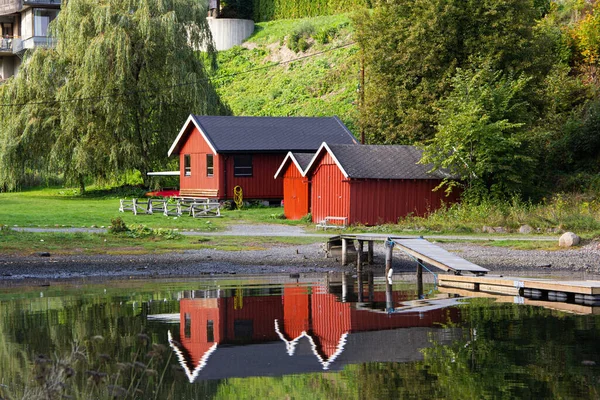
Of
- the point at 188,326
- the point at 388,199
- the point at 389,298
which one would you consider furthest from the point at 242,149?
the point at 188,326

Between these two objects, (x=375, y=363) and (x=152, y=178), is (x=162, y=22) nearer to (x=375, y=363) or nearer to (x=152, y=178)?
(x=152, y=178)

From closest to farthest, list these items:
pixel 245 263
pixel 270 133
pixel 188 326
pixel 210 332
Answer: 1. pixel 210 332
2. pixel 188 326
3. pixel 245 263
4. pixel 270 133

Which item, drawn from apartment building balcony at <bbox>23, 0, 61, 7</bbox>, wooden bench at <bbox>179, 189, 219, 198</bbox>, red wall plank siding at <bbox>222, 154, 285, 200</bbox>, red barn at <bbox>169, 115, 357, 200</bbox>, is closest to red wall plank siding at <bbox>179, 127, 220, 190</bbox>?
red barn at <bbox>169, 115, 357, 200</bbox>

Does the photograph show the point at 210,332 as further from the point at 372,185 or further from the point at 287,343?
the point at 372,185

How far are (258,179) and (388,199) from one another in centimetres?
1235

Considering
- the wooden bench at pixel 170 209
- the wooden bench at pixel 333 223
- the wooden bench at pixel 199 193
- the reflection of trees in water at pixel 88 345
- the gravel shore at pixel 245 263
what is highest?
the wooden bench at pixel 199 193

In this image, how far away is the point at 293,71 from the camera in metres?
77.4

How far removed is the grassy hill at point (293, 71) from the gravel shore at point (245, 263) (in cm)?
3324

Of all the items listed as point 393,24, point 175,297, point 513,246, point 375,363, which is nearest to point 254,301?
point 175,297

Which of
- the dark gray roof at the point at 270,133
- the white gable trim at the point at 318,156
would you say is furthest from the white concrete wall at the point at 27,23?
the white gable trim at the point at 318,156

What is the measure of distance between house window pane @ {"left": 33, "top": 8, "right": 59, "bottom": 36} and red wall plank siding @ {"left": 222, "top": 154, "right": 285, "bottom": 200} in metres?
29.3

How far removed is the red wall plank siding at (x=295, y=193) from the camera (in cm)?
3997

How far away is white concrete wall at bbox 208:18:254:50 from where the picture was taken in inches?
3344

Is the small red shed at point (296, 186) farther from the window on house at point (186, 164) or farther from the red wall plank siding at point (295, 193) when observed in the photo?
the window on house at point (186, 164)
